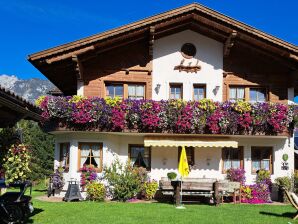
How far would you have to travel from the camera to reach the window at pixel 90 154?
20.3 meters

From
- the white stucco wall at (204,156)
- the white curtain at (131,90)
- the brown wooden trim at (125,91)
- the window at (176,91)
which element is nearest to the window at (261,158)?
the white stucco wall at (204,156)

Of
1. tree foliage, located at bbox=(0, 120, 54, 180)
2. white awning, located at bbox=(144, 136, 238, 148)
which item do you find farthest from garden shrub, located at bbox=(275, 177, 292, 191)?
tree foliage, located at bbox=(0, 120, 54, 180)

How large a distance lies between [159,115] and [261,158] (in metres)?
5.90

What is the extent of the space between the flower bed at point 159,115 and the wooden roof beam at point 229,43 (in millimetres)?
3059

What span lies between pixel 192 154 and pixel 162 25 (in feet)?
21.1

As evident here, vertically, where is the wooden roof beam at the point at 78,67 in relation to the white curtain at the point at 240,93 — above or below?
above

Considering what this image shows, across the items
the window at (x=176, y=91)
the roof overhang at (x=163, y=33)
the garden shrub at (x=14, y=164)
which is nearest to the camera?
the garden shrub at (x=14, y=164)

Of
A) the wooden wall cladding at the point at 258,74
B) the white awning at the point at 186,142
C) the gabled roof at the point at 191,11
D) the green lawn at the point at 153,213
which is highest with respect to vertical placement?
the gabled roof at the point at 191,11

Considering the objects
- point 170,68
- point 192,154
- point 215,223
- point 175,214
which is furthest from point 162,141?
point 215,223

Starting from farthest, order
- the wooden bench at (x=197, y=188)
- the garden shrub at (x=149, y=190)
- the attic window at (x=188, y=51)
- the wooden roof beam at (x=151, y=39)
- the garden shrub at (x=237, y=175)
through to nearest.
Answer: the attic window at (x=188, y=51) → the garden shrub at (x=237, y=175) → the wooden roof beam at (x=151, y=39) → the garden shrub at (x=149, y=190) → the wooden bench at (x=197, y=188)

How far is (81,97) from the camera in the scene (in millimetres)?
19531

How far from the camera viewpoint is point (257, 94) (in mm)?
21875

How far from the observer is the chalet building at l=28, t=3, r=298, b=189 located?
2031 centimetres

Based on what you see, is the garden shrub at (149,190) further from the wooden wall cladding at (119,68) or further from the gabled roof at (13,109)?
the gabled roof at (13,109)
